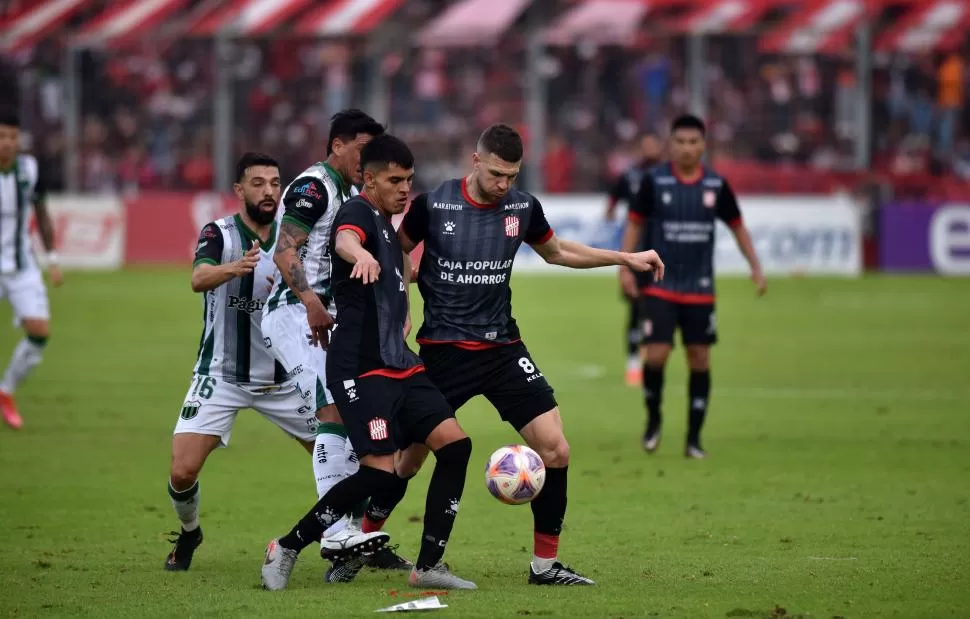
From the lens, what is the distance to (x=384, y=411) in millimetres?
7289

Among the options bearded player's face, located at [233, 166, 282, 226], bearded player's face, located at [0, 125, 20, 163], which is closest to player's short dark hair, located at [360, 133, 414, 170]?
bearded player's face, located at [233, 166, 282, 226]

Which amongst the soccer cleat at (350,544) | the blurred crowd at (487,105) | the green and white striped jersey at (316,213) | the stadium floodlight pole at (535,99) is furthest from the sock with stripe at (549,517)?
the blurred crowd at (487,105)

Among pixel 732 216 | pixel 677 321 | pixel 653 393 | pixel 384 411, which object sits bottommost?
pixel 653 393

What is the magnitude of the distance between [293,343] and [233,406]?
49 cm

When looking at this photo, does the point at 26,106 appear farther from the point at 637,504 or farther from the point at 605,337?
the point at 637,504

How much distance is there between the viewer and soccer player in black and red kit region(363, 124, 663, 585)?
7.70 metres

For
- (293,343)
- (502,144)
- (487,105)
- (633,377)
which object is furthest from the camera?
(487,105)

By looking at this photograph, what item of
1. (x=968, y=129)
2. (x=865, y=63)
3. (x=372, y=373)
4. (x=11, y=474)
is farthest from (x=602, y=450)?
(x=968, y=129)

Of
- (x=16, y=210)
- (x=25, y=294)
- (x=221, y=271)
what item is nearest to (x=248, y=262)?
(x=221, y=271)

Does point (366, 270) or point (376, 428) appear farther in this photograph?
point (376, 428)

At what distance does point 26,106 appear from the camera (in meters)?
35.9

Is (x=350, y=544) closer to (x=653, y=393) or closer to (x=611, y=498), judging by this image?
(x=611, y=498)

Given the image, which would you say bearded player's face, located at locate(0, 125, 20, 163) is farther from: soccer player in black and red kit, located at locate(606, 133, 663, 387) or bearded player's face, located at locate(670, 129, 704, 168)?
soccer player in black and red kit, located at locate(606, 133, 663, 387)

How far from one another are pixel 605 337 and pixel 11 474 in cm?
1160
